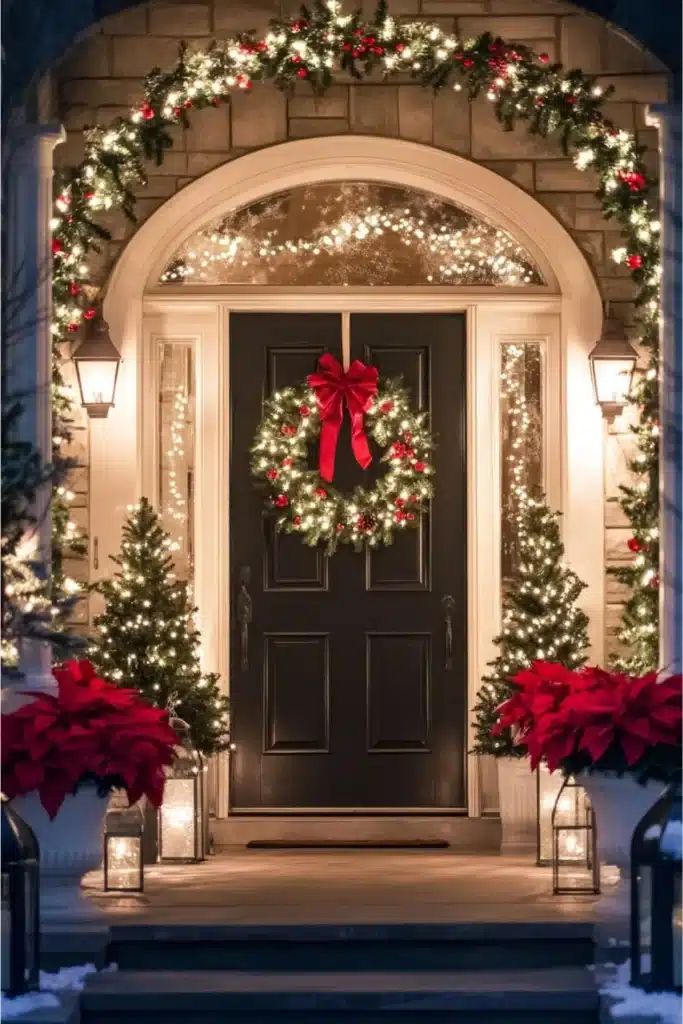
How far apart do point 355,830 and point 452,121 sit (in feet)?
11.0

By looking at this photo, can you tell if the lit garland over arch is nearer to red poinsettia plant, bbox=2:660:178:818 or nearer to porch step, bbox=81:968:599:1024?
red poinsettia plant, bbox=2:660:178:818

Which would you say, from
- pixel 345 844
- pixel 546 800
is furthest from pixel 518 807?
pixel 345 844

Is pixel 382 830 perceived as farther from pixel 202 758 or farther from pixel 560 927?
pixel 560 927

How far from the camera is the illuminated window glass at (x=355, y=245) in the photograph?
10078 mm

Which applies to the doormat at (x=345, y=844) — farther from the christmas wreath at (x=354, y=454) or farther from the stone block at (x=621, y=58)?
the stone block at (x=621, y=58)

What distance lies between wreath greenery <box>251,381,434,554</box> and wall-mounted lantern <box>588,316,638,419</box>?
0.86 meters

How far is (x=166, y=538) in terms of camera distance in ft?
31.2

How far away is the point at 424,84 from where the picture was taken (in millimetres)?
9438

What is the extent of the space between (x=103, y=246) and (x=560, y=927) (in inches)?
168

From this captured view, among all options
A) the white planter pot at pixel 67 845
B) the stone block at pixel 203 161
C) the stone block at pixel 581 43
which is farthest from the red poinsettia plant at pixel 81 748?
the stone block at pixel 581 43

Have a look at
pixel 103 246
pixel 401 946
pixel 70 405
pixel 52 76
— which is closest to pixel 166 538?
pixel 70 405

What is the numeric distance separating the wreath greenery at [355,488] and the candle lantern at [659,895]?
12.1 ft

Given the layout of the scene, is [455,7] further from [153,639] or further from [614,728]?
[614,728]

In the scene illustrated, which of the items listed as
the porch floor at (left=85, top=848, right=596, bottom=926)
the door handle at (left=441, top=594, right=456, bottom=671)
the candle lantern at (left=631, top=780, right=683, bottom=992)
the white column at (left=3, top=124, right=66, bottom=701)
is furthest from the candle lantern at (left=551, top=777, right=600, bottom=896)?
the white column at (left=3, top=124, right=66, bottom=701)
